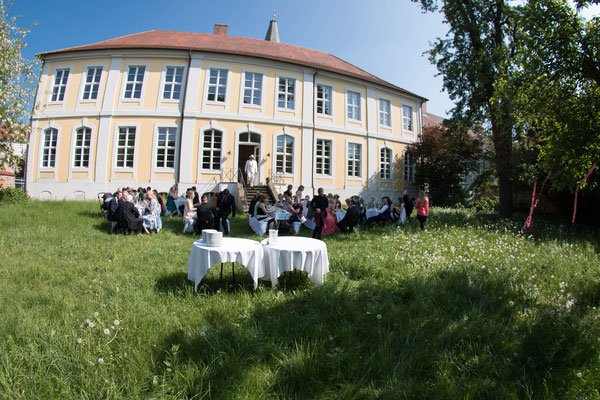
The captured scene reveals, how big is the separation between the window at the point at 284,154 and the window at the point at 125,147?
839 cm

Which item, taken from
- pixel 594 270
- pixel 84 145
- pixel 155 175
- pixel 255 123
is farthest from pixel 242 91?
pixel 594 270

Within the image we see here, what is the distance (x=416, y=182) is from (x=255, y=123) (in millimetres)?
12658

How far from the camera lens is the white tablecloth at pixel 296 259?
416 centimetres

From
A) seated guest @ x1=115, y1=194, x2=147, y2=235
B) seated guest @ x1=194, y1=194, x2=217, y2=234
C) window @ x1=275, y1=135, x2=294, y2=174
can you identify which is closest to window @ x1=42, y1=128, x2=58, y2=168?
seated guest @ x1=115, y1=194, x2=147, y2=235

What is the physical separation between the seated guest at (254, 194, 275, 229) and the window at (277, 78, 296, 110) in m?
10.4

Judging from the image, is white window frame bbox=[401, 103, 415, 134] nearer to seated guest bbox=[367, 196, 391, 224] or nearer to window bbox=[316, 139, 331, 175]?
window bbox=[316, 139, 331, 175]

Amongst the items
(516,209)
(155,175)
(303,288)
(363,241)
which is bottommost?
(303,288)

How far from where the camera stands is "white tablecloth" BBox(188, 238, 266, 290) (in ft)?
13.1

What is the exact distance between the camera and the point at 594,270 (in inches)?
210

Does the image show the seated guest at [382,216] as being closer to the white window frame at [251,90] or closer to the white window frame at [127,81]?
the white window frame at [251,90]

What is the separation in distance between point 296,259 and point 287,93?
660 inches

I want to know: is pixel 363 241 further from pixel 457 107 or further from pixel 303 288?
pixel 457 107

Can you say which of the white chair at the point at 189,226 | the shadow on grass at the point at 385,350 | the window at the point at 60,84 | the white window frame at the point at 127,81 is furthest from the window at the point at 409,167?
the window at the point at 60,84

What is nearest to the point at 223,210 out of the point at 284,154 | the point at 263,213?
the point at 263,213
